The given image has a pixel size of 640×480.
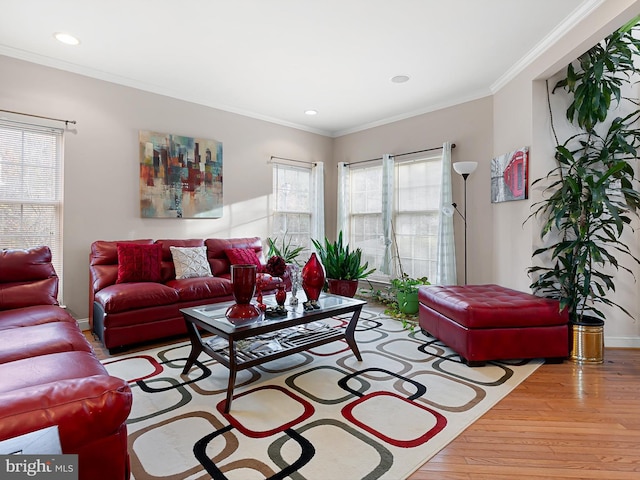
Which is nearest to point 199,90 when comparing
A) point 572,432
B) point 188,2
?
point 188,2

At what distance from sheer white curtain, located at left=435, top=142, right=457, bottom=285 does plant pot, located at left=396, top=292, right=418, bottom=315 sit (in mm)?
377

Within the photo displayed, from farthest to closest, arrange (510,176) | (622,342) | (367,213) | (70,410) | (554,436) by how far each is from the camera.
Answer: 1. (367,213)
2. (510,176)
3. (622,342)
4. (554,436)
5. (70,410)

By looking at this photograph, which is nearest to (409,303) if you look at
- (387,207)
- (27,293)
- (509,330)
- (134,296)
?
(387,207)

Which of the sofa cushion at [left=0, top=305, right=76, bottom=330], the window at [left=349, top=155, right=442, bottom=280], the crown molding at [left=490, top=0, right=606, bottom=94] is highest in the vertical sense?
the crown molding at [left=490, top=0, right=606, bottom=94]

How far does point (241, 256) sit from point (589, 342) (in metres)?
3.41

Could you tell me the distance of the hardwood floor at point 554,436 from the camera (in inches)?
60.8

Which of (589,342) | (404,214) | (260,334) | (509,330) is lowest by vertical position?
(589,342)

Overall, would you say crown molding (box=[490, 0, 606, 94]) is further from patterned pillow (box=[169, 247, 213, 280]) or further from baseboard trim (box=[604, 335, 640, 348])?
patterned pillow (box=[169, 247, 213, 280])

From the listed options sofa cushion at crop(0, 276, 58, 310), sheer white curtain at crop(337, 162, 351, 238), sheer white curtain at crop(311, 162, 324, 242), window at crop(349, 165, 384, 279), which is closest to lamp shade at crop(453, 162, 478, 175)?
window at crop(349, 165, 384, 279)

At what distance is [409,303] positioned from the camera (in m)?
4.22

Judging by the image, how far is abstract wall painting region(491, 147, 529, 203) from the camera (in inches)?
130

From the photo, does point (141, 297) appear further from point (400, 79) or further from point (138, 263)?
point (400, 79)

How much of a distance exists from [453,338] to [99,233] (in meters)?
3.63

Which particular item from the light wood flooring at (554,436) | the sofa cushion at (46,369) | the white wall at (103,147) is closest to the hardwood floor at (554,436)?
the light wood flooring at (554,436)
